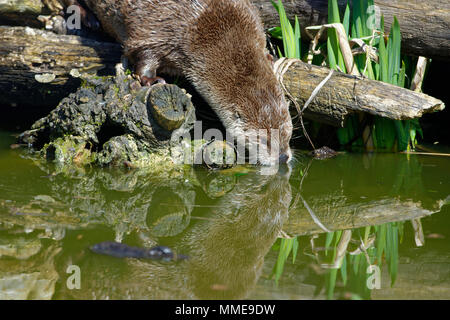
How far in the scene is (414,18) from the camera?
448 centimetres

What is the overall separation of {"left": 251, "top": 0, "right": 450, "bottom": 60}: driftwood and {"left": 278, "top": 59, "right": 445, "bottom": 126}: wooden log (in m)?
0.55

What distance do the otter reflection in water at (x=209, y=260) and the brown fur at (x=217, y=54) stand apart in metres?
0.87

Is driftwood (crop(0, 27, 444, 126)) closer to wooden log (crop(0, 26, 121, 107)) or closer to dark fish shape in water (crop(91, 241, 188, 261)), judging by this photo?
wooden log (crop(0, 26, 121, 107))

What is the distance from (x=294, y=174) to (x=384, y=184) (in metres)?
0.65

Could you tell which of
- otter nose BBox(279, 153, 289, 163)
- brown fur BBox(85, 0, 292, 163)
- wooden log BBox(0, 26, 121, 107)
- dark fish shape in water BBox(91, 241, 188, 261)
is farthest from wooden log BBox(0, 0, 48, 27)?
dark fish shape in water BBox(91, 241, 188, 261)

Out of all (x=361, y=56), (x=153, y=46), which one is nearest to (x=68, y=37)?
(x=153, y=46)

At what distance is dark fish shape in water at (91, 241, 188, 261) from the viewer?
2.28 m

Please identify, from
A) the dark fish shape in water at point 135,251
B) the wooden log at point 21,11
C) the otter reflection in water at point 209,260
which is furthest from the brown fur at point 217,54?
the dark fish shape in water at point 135,251

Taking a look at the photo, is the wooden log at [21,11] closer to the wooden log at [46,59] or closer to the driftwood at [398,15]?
the driftwood at [398,15]

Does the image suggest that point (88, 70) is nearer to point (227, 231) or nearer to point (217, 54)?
point (217, 54)

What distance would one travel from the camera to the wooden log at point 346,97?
4156 millimetres

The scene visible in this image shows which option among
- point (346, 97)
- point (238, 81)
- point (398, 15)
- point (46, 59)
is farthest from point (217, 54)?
point (398, 15)

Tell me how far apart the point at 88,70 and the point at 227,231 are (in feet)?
7.68

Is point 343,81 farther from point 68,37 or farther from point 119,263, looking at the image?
point 119,263
